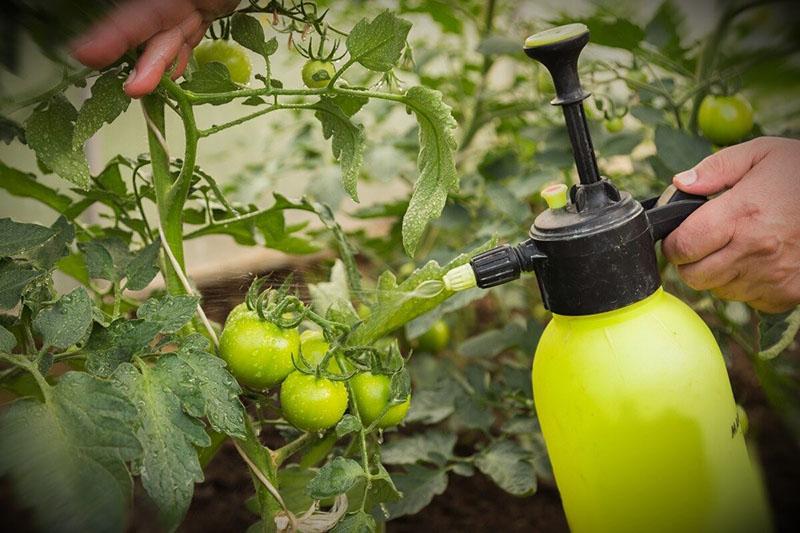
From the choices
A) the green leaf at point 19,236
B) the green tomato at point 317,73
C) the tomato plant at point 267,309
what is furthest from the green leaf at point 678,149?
the green leaf at point 19,236

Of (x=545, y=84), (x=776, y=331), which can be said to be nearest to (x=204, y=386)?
(x=776, y=331)

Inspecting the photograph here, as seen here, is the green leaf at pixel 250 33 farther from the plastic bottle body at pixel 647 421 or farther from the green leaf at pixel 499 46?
the green leaf at pixel 499 46

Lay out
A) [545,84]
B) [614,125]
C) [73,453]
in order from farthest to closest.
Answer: [545,84] → [614,125] → [73,453]

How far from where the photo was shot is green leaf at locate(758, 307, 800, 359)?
0.71 meters

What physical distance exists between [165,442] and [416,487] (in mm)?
345

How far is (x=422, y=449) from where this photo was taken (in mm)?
785

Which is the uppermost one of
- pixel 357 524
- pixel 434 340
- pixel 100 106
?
pixel 100 106

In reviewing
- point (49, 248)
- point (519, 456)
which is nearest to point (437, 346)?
point (519, 456)

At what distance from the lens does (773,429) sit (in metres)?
1.09

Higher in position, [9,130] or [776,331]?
[9,130]

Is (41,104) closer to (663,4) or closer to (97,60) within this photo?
(97,60)

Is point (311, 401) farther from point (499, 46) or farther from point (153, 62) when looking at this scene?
point (499, 46)

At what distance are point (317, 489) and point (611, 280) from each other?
9.6 inches

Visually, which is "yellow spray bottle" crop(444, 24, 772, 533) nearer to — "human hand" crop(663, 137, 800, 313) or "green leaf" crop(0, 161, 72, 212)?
"human hand" crop(663, 137, 800, 313)
